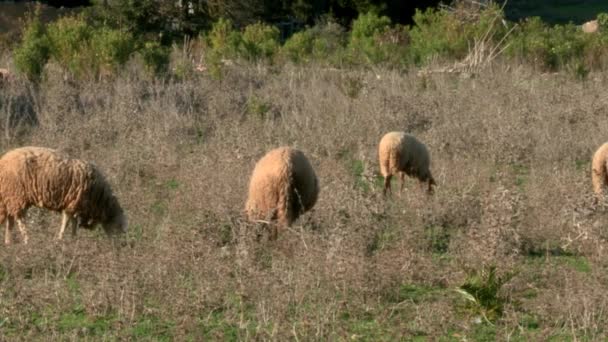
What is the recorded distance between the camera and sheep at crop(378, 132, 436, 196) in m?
12.7

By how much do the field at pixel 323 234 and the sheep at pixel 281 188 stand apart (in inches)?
7.5

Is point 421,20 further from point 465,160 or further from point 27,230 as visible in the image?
point 27,230

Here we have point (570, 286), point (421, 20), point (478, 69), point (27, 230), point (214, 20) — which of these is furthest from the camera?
point (214, 20)

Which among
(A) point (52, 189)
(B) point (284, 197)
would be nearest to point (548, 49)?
(B) point (284, 197)

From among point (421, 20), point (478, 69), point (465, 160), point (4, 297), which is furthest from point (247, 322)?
point (421, 20)

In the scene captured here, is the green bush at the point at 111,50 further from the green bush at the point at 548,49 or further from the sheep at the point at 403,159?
the sheep at the point at 403,159

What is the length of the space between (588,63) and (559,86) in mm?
4057

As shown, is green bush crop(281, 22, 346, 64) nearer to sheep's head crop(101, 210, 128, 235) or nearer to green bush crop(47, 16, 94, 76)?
green bush crop(47, 16, 94, 76)

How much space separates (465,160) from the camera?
46.1 feet

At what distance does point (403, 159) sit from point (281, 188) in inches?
125

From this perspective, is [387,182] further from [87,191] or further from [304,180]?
[87,191]

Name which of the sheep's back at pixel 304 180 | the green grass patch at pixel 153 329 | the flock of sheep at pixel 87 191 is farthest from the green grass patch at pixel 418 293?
the green grass patch at pixel 153 329

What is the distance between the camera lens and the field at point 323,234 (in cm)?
768

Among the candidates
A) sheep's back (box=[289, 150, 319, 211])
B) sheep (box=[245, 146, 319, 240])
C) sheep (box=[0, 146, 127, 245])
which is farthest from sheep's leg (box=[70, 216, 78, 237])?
sheep's back (box=[289, 150, 319, 211])
